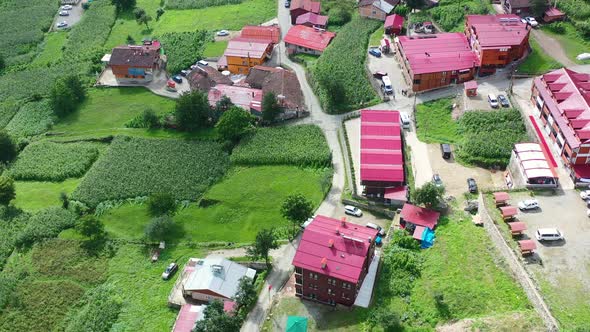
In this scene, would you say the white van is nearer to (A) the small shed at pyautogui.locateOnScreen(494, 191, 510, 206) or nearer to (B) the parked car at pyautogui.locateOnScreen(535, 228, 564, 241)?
(A) the small shed at pyautogui.locateOnScreen(494, 191, 510, 206)

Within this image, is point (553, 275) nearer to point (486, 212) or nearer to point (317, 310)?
point (486, 212)

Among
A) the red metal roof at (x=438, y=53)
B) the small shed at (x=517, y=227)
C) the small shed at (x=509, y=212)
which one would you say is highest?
the red metal roof at (x=438, y=53)

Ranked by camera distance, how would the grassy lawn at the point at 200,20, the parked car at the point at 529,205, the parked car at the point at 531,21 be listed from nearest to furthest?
the parked car at the point at 529,205 < the parked car at the point at 531,21 < the grassy lawn at the point at 200,20

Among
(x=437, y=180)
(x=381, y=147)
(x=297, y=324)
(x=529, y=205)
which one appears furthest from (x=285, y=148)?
(x=529, y=205)

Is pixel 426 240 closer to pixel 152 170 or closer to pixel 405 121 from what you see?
pixel 405 121

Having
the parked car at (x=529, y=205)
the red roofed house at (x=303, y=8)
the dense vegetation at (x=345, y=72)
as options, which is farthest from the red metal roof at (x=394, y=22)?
the parked car at (x=529, y=205)

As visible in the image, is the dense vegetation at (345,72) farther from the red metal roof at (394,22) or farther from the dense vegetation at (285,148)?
the dense vegetation at (285,148)

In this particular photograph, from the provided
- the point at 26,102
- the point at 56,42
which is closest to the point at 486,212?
the point at 26,102
